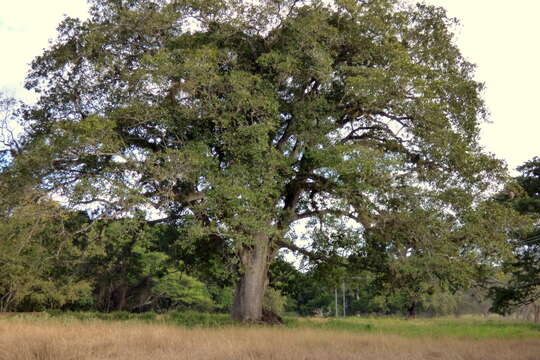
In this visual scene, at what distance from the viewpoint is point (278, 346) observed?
903 centimetres

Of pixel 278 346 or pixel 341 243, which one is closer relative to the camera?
pixel 278 346

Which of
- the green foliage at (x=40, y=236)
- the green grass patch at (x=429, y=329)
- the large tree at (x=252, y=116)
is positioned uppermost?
the large tree at (x=252, y=116)

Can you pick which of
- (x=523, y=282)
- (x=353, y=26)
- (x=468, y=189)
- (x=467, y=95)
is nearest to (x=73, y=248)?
(x=353, y=26)

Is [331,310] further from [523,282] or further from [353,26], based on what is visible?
[353,26]

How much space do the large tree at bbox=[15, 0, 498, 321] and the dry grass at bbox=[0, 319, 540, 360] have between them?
3842mm

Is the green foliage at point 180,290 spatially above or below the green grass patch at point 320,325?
above

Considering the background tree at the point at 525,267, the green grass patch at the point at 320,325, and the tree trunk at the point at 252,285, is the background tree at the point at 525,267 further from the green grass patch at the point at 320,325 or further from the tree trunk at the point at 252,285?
the tree trunk at the point at 252,285

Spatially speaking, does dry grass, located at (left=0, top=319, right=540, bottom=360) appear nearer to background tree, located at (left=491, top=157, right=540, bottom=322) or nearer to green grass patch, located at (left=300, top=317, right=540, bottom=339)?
green grass patch, located at (left=300, top=317, right=540, bottom=339)

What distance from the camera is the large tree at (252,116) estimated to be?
13.6 m

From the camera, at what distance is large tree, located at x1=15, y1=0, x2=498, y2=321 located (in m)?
13.6

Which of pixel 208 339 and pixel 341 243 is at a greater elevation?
pixel 341 243

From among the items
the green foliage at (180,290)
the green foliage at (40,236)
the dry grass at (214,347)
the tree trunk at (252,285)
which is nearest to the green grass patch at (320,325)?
the tree trunk at (252,285)

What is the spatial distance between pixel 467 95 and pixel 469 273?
6018mm

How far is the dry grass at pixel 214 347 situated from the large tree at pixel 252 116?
3842mm
